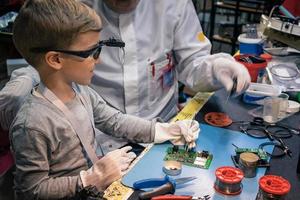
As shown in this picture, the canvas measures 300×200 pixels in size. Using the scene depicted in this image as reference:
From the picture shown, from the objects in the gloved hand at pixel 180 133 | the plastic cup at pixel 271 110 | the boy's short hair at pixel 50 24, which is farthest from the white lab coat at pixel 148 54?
the boy's short hair at pixel 50 24

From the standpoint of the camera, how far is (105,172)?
96 cm

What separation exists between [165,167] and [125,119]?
306mm

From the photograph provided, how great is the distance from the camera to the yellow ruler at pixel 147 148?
917mm

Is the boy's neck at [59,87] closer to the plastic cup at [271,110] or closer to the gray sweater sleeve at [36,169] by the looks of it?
the gray sweater sleeve at [36,169]

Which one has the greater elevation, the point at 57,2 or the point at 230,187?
the point at 57,2

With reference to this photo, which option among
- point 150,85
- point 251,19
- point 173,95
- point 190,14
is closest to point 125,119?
point 150,85

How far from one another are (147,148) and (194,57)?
1.73 ft

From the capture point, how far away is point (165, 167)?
1001 mm

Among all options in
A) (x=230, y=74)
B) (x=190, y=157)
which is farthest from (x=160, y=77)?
(x=190, y=157)

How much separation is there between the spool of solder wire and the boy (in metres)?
0.10

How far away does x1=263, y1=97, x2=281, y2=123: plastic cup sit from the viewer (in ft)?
4.21

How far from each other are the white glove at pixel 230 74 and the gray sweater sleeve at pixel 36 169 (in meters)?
0.62

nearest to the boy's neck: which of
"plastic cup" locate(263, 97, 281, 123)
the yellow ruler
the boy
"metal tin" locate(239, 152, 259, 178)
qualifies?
the boy

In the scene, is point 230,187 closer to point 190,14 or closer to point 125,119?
point 125,119
